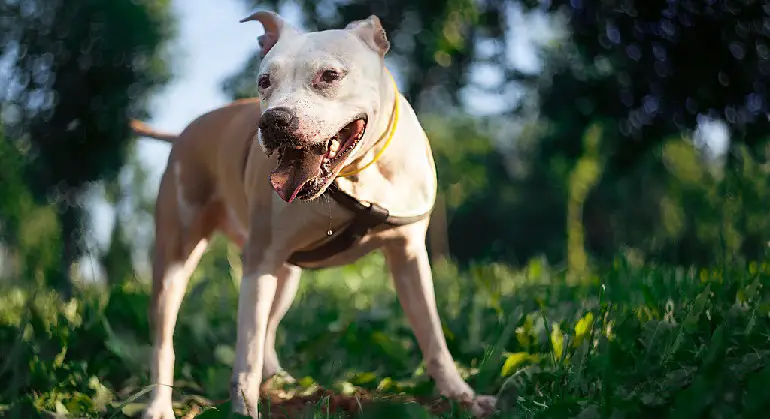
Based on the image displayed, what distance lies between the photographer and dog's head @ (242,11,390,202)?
296 cm

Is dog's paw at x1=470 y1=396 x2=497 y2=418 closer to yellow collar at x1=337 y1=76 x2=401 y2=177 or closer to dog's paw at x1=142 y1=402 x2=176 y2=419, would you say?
yellow collar at x1=337 y1=76 x2=401 y2=177

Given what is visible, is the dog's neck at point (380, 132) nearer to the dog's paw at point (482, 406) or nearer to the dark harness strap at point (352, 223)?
the dark harness strap at point (352, 223)

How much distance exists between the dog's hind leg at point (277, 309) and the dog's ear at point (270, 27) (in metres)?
1.36

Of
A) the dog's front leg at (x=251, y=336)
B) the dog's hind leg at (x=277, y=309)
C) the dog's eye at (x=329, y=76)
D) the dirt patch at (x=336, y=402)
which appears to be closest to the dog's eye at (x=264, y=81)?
the dog's eye at (x=329, y=76)

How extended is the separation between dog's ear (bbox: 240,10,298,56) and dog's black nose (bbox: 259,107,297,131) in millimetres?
643

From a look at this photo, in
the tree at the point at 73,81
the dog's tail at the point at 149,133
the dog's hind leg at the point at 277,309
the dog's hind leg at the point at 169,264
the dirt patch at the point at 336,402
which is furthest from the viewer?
the tree at the point at 73,81

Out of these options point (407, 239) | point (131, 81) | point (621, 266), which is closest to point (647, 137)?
point (621, 266)

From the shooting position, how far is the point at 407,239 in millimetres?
3682

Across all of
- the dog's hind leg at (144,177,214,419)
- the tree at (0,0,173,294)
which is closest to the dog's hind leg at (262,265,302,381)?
the dog's hind leg at (144,177,214,419)

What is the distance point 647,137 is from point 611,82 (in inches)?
41.0

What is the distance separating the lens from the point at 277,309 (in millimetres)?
4684

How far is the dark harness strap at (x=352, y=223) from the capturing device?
336cm

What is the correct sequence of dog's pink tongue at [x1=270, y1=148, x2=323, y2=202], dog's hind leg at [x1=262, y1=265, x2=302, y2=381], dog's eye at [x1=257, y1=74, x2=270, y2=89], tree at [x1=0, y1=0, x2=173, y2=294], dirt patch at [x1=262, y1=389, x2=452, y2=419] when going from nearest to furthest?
dog's pink tongue at [x1=270, y1=148, x2=323, y2=202]
dog's eye at [x1=257, y1=74, x2=270, y2=89]
dirt patch at [x1=262, y1=389, x2=452, y2=419]
dog's hind leg at [x1=262, y1=265, x2=302, y2=381]
tree at [x1=0, y1=0, x2=173, y2=294]

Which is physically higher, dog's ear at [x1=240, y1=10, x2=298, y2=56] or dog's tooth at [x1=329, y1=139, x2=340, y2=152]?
dog's ear at [x1=240, y1=10, x2=298, y2=56]
